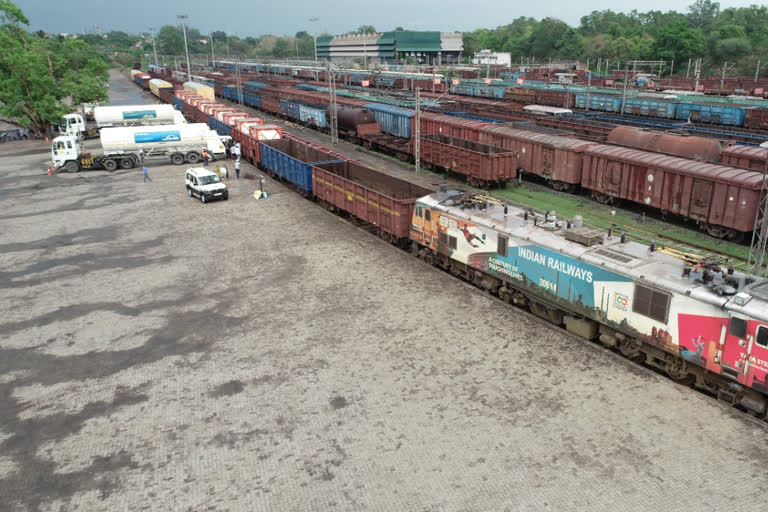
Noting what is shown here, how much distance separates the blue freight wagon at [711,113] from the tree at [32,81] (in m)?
63.9

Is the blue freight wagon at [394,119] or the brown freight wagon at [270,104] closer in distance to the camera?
the blue freight wagon at [394,119]

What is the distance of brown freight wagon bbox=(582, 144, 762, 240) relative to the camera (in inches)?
909

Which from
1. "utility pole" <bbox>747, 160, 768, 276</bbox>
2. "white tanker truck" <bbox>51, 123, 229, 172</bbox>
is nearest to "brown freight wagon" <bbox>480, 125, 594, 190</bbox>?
"utility pole" <bbox>747, 160, 768, 276</bbox>

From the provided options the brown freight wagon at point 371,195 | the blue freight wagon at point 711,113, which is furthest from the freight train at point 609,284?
the blue freight wagon at point 711,113

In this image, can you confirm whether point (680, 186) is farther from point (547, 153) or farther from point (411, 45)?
point (411, 45)

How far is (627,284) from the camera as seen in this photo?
43.9 ft

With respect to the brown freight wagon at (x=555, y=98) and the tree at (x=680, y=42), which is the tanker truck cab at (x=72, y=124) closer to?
the brown freight wagon at (x=555, y=98)

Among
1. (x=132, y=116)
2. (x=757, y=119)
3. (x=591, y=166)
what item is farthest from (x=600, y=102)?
(x=132, y=116)

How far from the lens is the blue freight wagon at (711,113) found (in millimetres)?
49312

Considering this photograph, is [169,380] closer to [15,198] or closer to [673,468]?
[673,468]

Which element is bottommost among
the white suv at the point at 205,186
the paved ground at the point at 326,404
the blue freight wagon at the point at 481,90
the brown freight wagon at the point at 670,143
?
the paved ground at the point at 326,404

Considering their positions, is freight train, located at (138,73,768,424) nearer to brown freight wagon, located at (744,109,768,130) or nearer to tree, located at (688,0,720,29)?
brown freight wagon, located at (744,109,768,130)

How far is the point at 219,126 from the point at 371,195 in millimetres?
33234

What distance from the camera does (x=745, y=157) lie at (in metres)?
28.0
